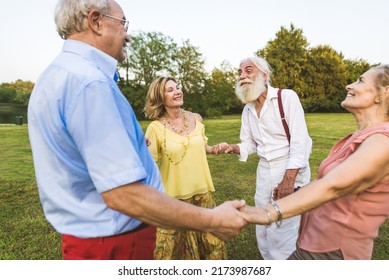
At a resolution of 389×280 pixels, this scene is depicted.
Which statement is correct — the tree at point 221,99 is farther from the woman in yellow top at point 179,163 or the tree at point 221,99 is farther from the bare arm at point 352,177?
the bare arm at point 352,177

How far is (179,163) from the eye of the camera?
3.78 meters

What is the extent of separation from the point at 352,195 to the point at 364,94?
73 centimetres

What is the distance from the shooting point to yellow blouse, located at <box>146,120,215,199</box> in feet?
12.4

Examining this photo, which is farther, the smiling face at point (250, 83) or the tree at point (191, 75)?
the tree at point (191, 75)

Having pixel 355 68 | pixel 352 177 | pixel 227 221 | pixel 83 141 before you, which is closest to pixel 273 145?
pixel 352 177

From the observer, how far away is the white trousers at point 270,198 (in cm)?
384

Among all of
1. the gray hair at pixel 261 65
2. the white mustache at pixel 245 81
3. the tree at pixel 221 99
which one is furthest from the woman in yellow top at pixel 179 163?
the tree at pixel 221 99

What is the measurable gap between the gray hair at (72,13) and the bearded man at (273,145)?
2.53 m

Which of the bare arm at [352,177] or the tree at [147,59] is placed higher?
the tree at [147,59]

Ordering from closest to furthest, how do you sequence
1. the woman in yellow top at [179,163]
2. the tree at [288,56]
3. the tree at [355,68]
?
the woman in yellow top at [179,163] → the tree at [355,68] → the tree at [288,56]

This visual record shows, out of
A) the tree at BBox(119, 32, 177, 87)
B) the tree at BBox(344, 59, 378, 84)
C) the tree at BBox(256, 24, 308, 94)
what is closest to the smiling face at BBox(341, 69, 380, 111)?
the tree at BBox(119, 32, 177, 87)

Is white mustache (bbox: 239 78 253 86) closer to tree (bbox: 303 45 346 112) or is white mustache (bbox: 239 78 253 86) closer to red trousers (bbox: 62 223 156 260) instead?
red trousers (bbox: 62 223 156 260)

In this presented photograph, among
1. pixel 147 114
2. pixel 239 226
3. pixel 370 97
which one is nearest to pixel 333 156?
pixel 370 97
